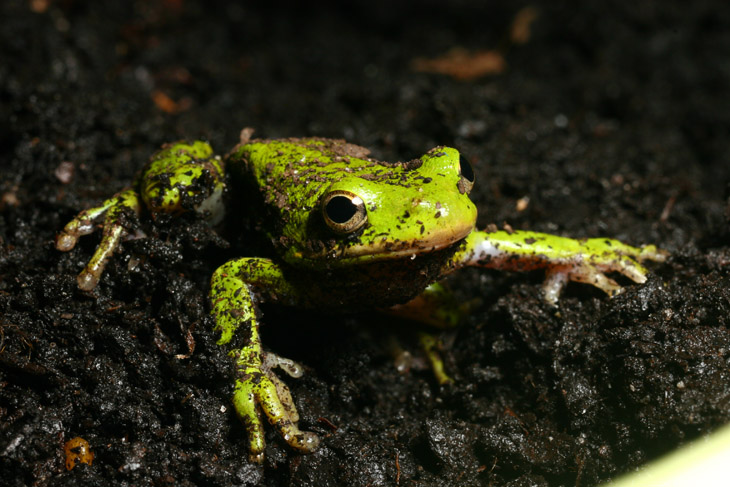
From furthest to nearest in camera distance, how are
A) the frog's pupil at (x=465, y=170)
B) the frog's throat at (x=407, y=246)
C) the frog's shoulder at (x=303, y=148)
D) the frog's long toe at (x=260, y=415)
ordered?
the frog's shoulder at (x=303, y=148) < the frog's pupil at (x=465, y=170) < the frog's long toe at (x=260, y=415) < the frog's throat at (x=407, y=246)

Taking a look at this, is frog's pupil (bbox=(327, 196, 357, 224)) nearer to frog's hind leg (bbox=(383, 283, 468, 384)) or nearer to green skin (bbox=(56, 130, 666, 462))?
green skin (bbox=(56, 130, 666, 462))

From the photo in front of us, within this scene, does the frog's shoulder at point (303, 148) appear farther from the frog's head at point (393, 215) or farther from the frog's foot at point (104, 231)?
the frog's foot at point (104, 231)

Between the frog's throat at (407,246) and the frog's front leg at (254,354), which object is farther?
the frog's front leg at (254,354)

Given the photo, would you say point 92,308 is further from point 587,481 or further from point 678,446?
point 678,446

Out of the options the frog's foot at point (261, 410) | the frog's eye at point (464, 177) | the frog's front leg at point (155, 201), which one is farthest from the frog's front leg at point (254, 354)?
the frog's eye at point (464, 177)

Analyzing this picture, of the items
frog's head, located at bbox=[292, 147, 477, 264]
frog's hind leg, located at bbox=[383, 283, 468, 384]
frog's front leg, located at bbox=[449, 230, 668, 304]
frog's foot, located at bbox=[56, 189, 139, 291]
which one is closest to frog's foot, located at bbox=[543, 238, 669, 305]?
frog's front leg, located at bbox=[449, 230, 668, 304]

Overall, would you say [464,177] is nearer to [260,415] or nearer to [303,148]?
[303,148]

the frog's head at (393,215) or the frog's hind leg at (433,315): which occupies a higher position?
the frog's head at (393,215)

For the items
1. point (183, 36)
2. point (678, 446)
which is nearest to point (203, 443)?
point (678, 446)
